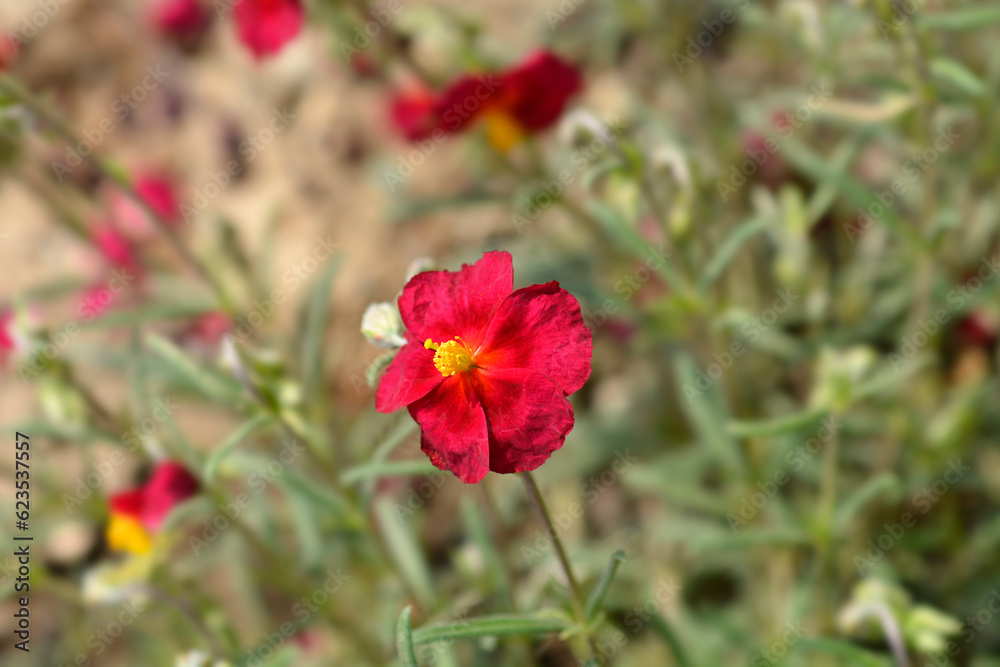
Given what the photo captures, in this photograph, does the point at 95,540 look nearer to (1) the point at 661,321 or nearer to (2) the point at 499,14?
(1) the point at 661,321

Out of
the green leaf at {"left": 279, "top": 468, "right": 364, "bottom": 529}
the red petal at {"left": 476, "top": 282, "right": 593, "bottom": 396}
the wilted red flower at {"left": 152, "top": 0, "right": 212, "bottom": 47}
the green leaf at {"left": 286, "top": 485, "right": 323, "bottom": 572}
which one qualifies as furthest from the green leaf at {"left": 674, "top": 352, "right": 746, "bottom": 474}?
the wilted red flower at {"left": 152, "top": 0, "right": 212, "bottom": 47}

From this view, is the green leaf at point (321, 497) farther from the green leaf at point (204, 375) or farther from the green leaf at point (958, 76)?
the green leaf at point (958, 76)

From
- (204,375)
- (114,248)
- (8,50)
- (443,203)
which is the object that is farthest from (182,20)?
(204,375)

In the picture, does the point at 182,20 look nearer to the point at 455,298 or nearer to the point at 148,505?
the point at 148,505

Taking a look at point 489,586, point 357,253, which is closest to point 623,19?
point 357,253

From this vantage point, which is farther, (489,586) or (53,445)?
(53,445)

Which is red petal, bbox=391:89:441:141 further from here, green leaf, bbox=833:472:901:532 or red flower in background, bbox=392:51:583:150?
green leaf, bbox=833:472:901:532

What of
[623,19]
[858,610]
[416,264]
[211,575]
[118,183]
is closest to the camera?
[416,264]
